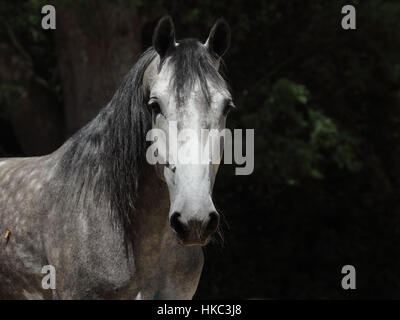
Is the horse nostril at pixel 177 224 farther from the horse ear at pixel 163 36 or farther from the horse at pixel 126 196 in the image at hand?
the horse ear at pixel 163 36

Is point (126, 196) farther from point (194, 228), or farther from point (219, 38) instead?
point (219, 38)

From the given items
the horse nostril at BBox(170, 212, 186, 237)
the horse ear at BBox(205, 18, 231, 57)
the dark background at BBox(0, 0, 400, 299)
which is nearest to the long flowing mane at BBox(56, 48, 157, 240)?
the horse ear at BBox(205, 18, 231, 57)

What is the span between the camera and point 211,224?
7.89 feet

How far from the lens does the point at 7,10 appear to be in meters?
6.83

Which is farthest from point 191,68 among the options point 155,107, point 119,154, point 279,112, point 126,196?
point 279,112

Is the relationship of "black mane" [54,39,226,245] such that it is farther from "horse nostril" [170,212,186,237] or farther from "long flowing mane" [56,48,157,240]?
"horse nostril" [170,212,186,237]

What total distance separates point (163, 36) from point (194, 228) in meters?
0.93

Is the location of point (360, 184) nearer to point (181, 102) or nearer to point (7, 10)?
point (7, 10)

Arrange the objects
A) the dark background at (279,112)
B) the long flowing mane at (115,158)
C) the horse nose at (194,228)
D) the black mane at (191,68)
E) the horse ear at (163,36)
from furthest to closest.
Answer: the dark background at (279,112) → the long flowing mane at (115,158) → the horse ear at (163,36) → the black mane at (191,68) → the horse nose at (194,228)

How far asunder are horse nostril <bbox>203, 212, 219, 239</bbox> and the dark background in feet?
12.3

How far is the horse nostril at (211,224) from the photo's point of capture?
2383 millimetres

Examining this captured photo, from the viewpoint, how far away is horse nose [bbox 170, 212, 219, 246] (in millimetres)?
2363

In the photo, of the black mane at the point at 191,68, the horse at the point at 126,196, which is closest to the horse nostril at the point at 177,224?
the horse at the point at 126,196

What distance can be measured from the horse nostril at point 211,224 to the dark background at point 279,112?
376 cm
